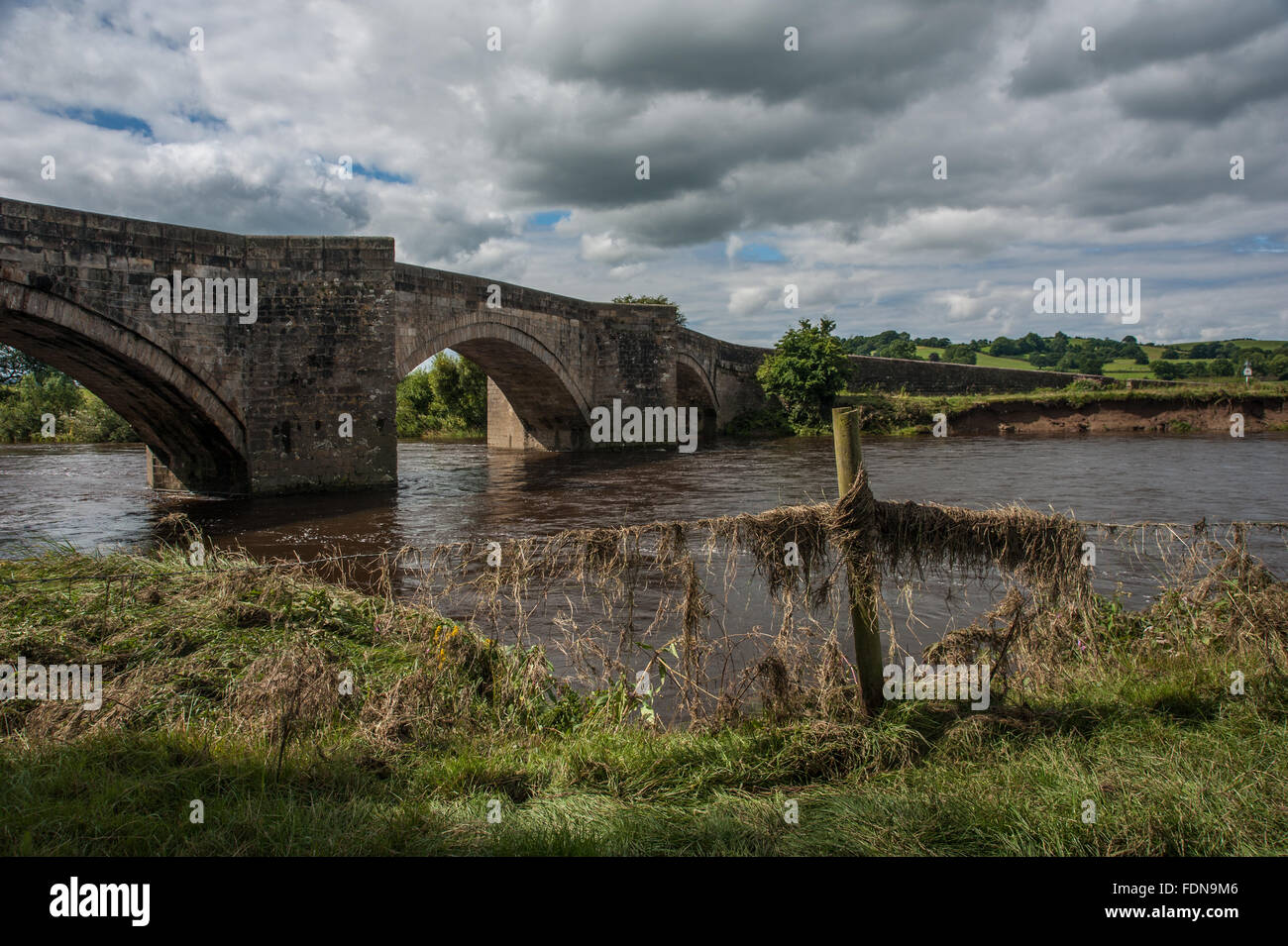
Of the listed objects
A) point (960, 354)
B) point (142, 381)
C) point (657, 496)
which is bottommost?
point (657, 496)

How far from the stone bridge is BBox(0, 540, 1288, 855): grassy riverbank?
7518mm

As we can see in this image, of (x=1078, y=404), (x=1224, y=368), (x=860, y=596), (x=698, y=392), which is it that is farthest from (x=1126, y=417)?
(x=860, y=596)

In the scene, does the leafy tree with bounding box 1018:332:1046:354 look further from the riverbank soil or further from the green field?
the riverbank soil

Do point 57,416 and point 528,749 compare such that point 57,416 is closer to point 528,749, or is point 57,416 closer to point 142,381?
point 142,381

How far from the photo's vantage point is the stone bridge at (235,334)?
35.6 feet

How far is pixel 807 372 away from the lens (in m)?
30.6

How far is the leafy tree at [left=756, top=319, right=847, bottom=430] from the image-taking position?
100ft

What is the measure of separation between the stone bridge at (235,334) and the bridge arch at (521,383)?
14cm

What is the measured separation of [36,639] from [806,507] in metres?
3.95

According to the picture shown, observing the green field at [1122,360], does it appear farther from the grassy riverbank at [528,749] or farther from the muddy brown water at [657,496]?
the grassy riverbank at [528,749]

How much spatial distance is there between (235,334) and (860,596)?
1193 cm

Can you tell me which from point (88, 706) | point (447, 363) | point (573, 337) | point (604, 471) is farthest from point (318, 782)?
point (447, 363)

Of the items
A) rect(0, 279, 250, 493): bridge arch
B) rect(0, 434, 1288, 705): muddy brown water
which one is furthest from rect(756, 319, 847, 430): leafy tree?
rect(0, 279, 250, 493): bridge arch
